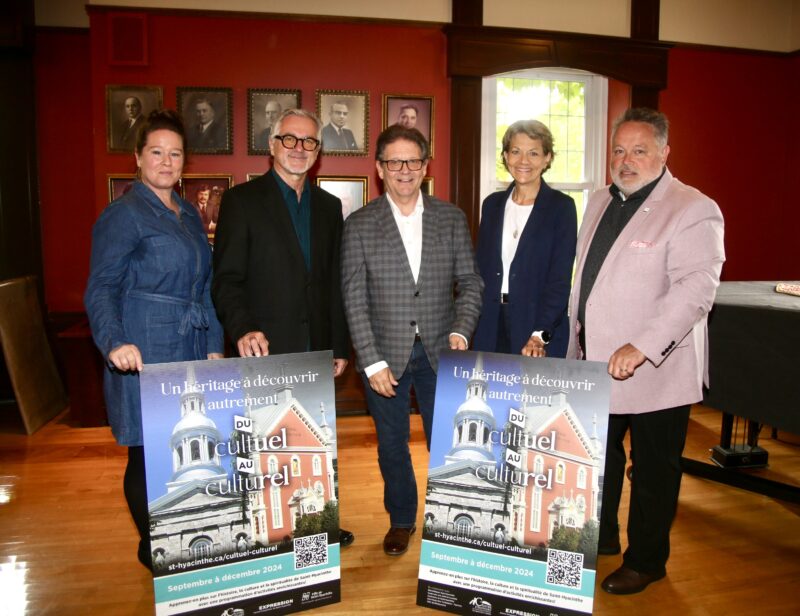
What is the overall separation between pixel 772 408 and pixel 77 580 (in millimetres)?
2885

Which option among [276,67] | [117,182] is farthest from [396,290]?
[117,182]

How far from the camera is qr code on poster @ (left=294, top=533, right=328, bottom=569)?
6.90 feet

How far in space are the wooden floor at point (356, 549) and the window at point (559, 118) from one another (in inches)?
98.1

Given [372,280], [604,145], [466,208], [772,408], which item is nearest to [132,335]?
[372,280]

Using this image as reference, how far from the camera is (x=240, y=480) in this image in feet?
6.66

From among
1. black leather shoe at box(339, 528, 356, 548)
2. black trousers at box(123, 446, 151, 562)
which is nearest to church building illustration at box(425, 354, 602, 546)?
black leather shoe at box(339, 528, 356, 548)

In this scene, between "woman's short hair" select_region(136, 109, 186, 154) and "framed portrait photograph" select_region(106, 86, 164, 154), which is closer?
"woman's short hair" select_region(136, 109, 186, 154)

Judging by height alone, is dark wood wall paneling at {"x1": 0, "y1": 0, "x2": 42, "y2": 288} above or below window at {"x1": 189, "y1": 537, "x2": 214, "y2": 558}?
above

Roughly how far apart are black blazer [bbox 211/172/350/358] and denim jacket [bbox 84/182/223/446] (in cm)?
12

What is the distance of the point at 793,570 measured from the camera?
2492 millimetres

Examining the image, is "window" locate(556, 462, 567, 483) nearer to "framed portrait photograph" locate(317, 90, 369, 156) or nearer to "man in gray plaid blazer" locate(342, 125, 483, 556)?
"man in gray plaid blazer" locate(342, 125, 483, 556)

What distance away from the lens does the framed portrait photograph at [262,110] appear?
14.3 ft

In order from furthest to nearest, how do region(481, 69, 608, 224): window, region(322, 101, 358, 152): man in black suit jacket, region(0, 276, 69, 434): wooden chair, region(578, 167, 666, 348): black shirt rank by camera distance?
region(481, 69, 608, 224): window < region(322, 101, 358, 152): man in black suit jacket < region(0, 276, 69, 434): wooden chair < region(578, 167, 666, 348): black shirt

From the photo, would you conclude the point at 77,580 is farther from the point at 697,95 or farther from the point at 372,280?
the point at 697,95
